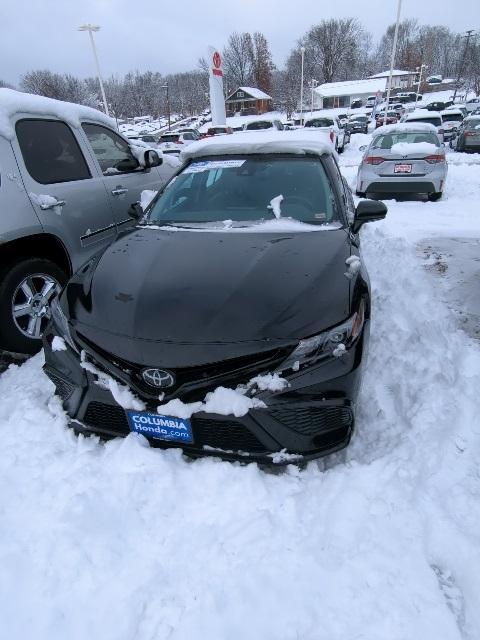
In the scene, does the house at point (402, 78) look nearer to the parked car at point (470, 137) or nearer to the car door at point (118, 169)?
the parked car at point (470, 137)

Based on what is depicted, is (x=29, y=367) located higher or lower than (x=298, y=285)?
lower

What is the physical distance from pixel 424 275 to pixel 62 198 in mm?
3960

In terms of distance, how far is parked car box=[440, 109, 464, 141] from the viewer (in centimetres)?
2170

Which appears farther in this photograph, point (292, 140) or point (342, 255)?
point (292, 140)

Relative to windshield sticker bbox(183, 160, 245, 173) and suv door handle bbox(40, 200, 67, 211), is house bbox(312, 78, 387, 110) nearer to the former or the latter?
windshield sticker bbox(183, 160, 245, 173)

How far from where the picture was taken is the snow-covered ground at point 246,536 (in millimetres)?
1606

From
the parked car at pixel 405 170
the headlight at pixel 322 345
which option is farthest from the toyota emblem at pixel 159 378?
the parked car at pixel 405 170

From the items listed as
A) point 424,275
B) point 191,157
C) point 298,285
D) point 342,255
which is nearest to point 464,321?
point 424,275

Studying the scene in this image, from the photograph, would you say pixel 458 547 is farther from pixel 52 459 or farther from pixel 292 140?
pixel 292 140

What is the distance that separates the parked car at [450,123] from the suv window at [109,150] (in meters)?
20.4

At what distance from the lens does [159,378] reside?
1.99m

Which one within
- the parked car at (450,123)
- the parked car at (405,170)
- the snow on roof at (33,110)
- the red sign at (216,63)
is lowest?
the parked car at (450,123)

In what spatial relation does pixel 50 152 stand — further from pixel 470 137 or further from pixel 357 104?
pixel 357 104

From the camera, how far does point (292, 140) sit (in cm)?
364
